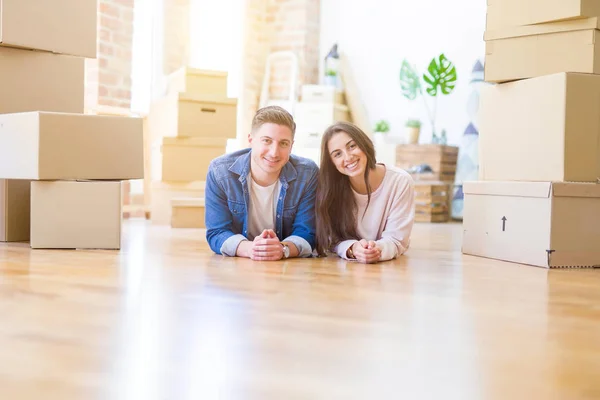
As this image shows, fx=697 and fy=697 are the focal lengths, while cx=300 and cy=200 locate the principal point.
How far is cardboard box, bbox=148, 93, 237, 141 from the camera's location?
13.3 ft

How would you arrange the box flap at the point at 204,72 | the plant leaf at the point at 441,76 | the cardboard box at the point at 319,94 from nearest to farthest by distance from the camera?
the box flap at the point at 204,72
the plant leaf at the point at 441,76
the cardboard box at the point at 319,94

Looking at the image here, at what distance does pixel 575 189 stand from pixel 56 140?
185 cm

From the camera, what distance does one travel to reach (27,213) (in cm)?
292

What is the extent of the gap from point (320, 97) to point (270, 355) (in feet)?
14.2

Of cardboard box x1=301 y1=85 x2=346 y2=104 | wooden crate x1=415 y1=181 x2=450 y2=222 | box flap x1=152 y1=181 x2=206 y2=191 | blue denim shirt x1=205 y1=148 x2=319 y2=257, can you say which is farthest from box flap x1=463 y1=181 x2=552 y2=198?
cardboard box x1=301 y1=85 x2=346 y2=104

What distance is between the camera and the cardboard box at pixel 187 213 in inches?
151

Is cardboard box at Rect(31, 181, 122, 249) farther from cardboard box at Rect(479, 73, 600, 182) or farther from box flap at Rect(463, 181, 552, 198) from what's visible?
cardboard box at Rect(479, 73, 600, 182)

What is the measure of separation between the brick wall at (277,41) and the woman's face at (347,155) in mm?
3170

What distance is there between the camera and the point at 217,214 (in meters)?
2.38

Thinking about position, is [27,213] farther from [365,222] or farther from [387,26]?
[387,26]

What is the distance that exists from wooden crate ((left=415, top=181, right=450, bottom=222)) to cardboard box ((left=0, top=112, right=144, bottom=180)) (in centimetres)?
261

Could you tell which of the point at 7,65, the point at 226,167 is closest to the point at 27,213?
the point at 7,65

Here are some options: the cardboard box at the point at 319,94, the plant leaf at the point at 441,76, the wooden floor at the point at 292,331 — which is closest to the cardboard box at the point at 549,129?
the wooden floor at the point at 292,331

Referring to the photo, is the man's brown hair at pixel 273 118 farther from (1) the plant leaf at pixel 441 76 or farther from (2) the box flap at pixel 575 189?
(1) the plant leaf at pixel 441 76
